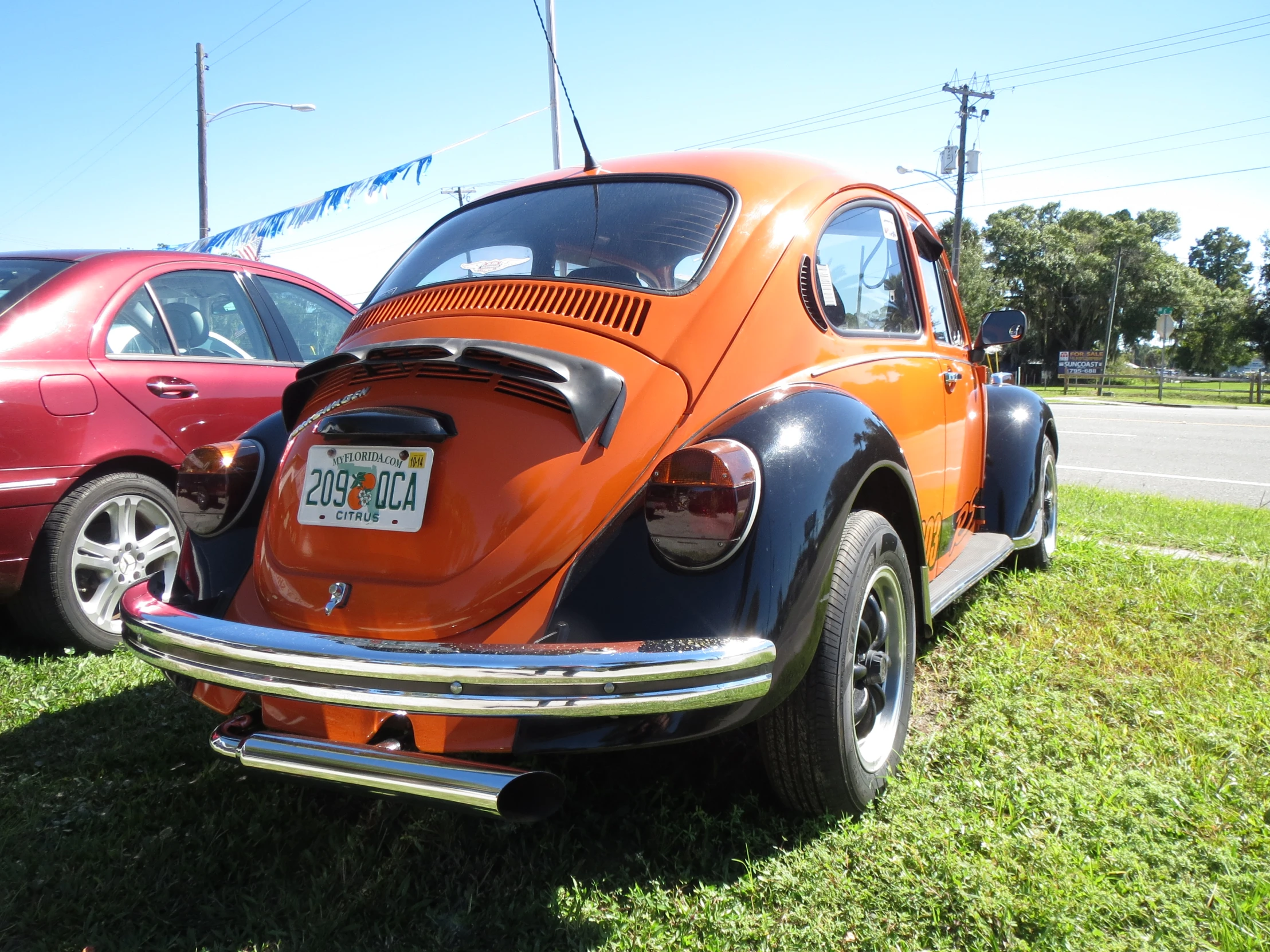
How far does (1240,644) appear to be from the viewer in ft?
12.1

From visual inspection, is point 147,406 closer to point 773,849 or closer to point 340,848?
point 340,848

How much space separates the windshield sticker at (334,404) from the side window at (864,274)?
130cm

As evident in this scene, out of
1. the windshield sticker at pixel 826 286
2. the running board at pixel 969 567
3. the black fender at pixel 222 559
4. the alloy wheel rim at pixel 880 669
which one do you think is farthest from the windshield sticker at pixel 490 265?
the running board at pixel 969 567

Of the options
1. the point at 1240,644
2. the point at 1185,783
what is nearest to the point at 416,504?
the point at 1185,783

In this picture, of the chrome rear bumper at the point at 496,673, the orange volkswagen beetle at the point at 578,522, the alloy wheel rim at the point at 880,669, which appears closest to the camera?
the chrome rear bumper at the point at 496,673

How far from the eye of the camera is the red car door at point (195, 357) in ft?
12.9

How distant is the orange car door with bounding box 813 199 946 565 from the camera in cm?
278

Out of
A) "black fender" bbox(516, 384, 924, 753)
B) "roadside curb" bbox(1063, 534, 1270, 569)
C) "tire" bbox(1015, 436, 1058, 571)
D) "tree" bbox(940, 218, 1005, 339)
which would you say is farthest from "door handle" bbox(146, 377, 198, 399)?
"tree" bbox(940, 218, 1005, 339)

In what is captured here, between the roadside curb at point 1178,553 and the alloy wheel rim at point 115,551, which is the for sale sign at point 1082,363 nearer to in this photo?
the roadside curb at point 1178,553

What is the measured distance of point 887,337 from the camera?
122 inches

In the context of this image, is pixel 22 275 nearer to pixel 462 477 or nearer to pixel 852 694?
pixel 462 477

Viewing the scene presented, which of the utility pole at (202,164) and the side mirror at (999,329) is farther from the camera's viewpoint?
the utility pole at (202,164)

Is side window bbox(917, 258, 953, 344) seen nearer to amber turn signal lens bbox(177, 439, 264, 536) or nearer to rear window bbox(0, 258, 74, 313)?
amber turn signal lens bbox(177, 439, 264, 536)

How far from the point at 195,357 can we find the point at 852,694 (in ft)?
11.2
